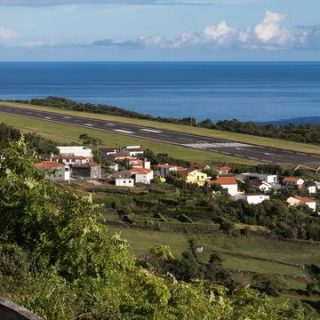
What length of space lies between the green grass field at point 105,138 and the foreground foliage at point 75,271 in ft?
124

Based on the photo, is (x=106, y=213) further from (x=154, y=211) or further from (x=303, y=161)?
(x=303, y=161)

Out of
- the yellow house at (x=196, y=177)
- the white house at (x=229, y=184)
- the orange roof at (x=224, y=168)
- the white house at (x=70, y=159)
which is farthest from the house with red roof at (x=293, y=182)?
the white house at (x=70, y=159)

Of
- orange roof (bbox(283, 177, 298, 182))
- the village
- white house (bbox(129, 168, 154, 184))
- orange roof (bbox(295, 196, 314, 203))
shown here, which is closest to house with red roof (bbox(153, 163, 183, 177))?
the village

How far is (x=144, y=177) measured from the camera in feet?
138

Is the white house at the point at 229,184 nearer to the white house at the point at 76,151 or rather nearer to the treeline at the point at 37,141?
the white house at the point at 76,151

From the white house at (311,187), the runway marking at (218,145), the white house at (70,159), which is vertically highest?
the white house at (70,159)

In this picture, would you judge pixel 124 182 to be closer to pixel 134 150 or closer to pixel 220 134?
pixel 134 150

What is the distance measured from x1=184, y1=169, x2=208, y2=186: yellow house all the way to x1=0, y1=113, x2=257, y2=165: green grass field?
574 centimetres

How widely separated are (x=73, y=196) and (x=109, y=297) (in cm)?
240

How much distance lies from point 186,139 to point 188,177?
1707 cm

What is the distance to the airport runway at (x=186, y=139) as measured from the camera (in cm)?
5125

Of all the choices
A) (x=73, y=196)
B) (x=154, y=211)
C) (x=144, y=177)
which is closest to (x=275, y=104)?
(x=144, y=177)

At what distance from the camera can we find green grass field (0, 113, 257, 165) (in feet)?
163

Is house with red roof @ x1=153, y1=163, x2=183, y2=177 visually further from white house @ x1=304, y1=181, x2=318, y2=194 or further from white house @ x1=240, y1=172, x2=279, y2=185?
white house @ x1=304, y1=181, x2=318, y2=194
